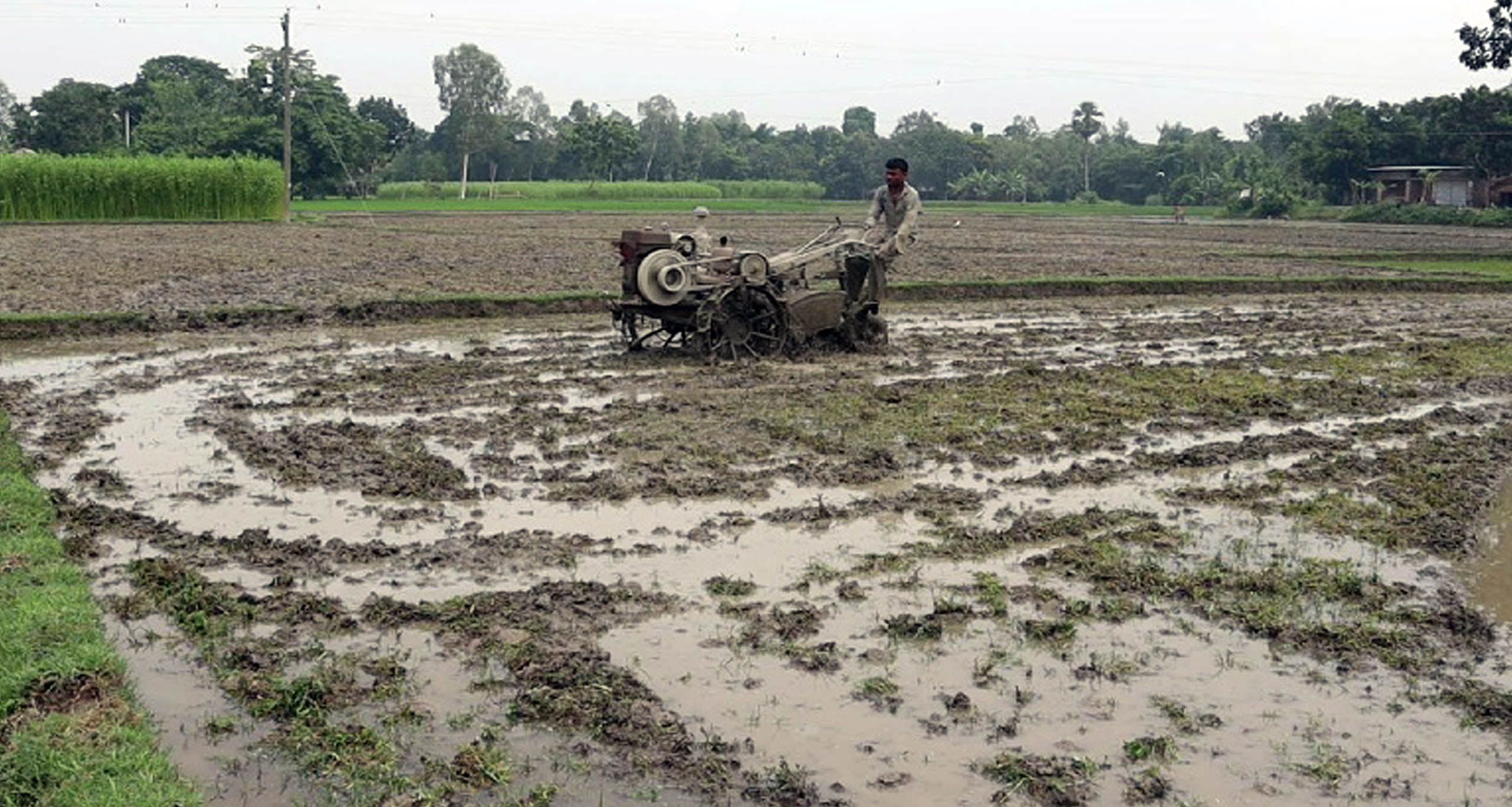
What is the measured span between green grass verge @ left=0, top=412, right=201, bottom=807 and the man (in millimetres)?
9132

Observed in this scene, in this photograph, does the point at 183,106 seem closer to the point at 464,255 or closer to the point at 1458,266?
the point at 464,255

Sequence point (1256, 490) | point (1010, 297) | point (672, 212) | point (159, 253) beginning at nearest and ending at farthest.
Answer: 1. point (1256, 490)
2. point (1010, 297)
3. point (159, 253)
4. point (672, 212)

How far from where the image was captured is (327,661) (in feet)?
19.4

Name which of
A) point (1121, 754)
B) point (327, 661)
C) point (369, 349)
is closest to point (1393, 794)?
point (1121, 754)

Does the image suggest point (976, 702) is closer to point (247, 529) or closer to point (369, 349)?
point (247, 529)

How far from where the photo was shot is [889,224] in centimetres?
1483

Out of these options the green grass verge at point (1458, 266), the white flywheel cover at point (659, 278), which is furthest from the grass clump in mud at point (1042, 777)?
the green grass verge at point (1458, 266)

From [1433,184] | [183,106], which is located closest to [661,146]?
[183,106]

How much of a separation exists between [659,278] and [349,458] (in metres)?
4.56

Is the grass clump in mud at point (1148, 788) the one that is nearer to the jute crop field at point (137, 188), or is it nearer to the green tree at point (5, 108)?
the jute crop field at point (137, 188)

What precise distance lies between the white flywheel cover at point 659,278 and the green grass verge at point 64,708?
281 inches

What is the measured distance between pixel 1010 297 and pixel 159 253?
1493 centimetres

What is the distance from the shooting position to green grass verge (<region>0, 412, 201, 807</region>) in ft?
14.9

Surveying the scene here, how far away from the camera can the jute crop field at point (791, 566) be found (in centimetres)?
513
